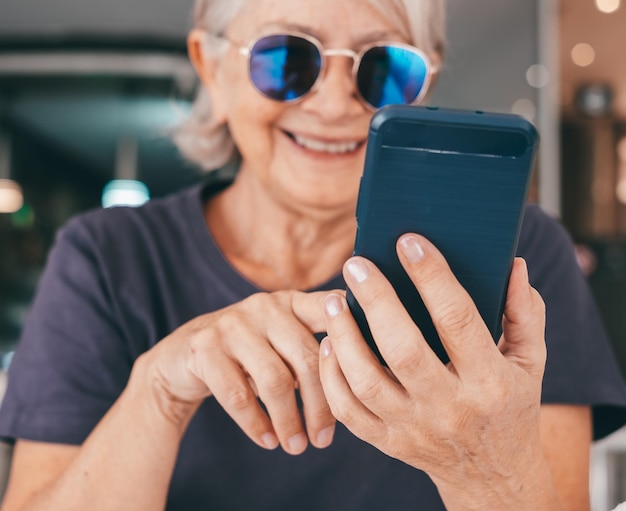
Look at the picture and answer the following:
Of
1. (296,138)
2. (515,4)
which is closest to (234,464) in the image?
(296,138)

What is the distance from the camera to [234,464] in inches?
37.4

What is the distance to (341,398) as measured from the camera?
1.90ft

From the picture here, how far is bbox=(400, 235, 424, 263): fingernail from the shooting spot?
508 mm

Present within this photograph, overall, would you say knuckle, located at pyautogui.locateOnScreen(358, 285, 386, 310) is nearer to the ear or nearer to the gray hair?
the gray hair

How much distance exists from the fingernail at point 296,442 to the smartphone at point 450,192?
219 millimetres

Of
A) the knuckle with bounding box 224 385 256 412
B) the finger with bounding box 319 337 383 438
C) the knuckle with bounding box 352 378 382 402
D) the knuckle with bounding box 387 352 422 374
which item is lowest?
the knuckle with bounding box 224 385 256 412

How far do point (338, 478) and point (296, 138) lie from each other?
49 cm

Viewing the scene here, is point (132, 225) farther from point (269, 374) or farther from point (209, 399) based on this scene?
point (269, 374)

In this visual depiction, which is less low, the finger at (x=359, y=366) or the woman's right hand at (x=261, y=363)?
the finger at (x=359, y=366)

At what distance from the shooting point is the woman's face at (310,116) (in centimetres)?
95

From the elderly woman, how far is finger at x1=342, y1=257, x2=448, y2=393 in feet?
0.07

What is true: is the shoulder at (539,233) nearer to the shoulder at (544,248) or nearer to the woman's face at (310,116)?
the shoulder at (544,248)

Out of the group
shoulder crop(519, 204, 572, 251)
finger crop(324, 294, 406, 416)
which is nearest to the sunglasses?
shoulder crop(519, 204, 572, 251)

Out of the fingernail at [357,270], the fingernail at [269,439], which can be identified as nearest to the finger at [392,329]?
the fingernail at [357,270]
